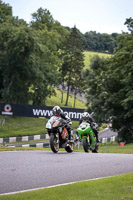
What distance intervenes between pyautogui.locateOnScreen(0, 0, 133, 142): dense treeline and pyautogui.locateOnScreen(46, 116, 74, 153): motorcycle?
1907 centimetres

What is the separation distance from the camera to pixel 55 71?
6794 cm

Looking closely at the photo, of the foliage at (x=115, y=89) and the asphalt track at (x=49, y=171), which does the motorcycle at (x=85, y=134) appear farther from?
the foliage at (x=115, y=89)

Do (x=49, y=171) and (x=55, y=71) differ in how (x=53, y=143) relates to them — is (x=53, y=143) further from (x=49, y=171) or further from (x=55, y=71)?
(x=55, y=71)

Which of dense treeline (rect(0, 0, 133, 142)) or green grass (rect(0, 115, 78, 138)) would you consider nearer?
dense treeline (rect(0, 0, 133, 142))

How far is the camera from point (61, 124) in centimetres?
1556

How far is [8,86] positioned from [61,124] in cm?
4389

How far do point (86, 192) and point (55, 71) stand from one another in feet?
200

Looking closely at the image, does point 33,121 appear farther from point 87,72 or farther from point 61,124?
point 61,124

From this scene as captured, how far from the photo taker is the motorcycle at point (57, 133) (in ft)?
49.5

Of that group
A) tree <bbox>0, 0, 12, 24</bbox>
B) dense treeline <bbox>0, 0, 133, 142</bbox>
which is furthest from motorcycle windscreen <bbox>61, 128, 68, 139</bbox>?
tree <bbox>0, 0, 12, 24</bbox>

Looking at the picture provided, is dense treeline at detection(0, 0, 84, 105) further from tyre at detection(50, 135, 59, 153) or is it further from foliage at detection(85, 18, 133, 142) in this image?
tyre at detection(50, 135, 59, 153)

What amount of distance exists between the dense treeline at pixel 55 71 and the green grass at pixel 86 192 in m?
26.7

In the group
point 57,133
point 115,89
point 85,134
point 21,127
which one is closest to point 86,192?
point 57,133

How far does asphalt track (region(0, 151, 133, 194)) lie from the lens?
28.2 ft
